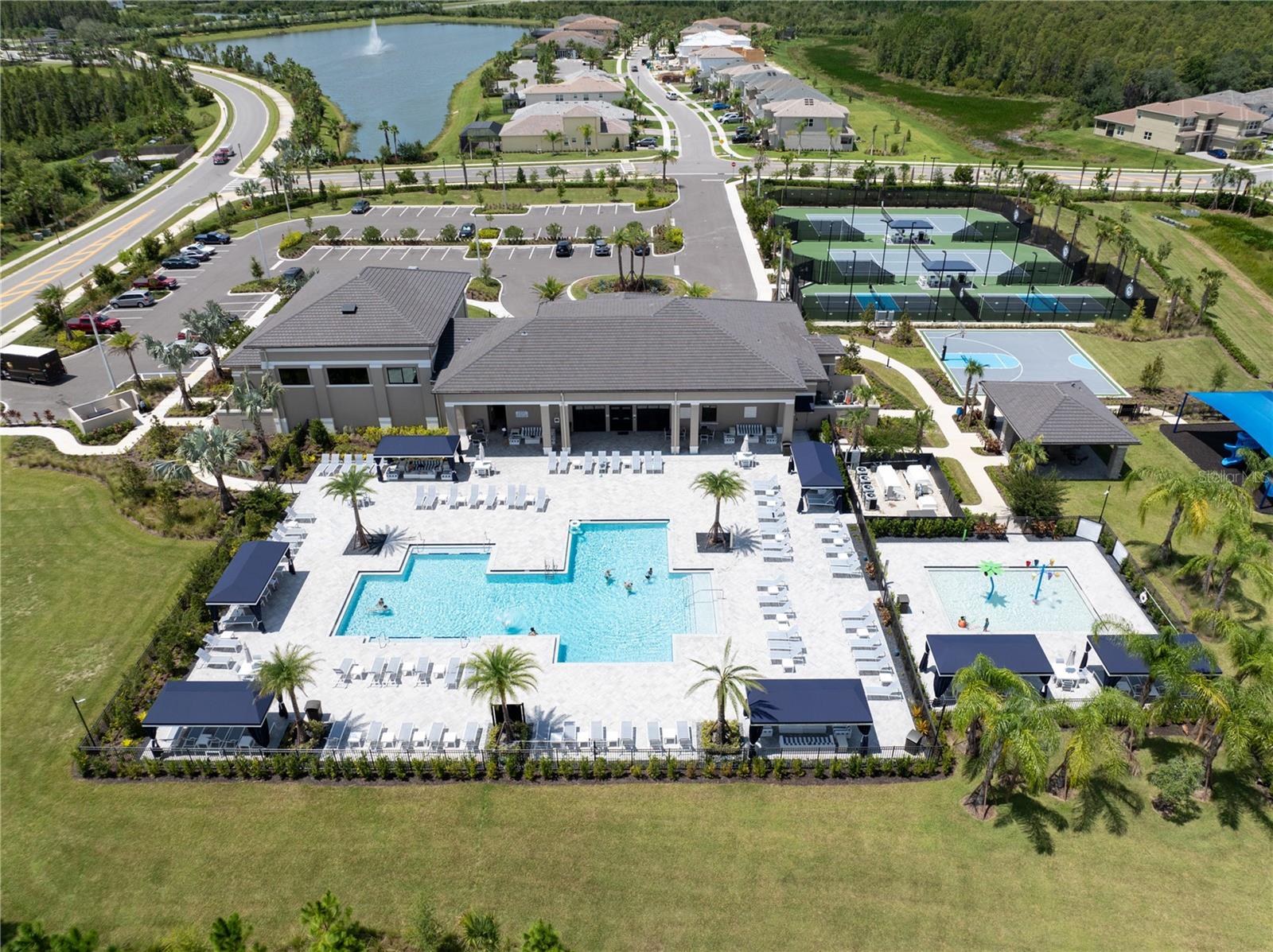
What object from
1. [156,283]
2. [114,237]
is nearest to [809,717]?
[156,283]

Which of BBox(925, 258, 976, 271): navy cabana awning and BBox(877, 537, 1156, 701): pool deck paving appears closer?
BBox(877, 537, 1156, 701): pool deck paving

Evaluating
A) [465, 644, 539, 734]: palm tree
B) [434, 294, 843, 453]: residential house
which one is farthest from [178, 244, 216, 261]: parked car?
[465, 644, 539, 734]: palm tree

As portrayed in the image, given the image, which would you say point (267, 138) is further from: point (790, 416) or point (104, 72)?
point (790, 416)

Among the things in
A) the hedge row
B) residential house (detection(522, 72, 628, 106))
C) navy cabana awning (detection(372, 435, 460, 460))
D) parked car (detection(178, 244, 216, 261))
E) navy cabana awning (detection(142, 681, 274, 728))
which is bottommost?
the hedge row

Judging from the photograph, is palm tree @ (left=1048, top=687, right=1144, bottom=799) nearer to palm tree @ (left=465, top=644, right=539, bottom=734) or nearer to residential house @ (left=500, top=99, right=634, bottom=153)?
palm tree @ (left=465, top=644, right=539, bottom=734)

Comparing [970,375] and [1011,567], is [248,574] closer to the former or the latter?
[1011,567]

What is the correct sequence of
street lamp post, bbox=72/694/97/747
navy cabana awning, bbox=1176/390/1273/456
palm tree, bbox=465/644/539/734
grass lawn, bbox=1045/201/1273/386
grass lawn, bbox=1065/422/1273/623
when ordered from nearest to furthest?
palm tree, bbox=465/644/539/734
street lamp post, bbox=72/694/97/747
grass lawn, bbox=1065/422/1273/623
navy cabana awning, bbox=1176/390/1273/456
grass lawn, bbox=1045/201/1273/386
